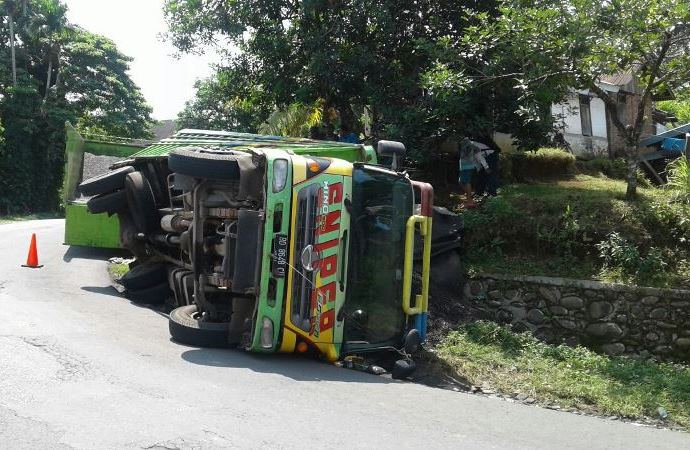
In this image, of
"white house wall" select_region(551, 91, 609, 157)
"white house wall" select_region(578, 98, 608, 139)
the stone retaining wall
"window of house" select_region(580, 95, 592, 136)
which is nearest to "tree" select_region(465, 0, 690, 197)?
the stone retaining wall

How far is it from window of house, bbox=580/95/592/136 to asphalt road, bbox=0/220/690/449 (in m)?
17.0

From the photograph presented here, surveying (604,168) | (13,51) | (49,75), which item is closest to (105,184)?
(604,168)

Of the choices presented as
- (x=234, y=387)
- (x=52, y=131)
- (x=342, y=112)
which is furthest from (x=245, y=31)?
(x=52, y=131)

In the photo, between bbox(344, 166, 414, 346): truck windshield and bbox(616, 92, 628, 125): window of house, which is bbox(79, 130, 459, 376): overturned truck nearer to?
bbox(344, 166, 414, 346): truck windshield

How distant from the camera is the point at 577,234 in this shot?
9.96m

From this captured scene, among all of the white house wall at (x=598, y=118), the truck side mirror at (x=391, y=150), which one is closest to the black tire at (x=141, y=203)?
the truck side mirror at (x=391, y=150)

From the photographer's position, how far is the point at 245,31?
13984mm

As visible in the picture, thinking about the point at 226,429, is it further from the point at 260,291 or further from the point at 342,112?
the point at 342,112

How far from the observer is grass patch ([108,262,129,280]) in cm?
1100

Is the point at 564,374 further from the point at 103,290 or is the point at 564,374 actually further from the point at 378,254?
the point at 103,290

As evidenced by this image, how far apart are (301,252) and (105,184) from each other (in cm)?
426

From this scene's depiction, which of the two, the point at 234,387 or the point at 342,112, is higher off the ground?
the point at 342,112

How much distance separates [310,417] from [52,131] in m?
33.7

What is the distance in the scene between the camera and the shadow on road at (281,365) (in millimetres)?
6109
